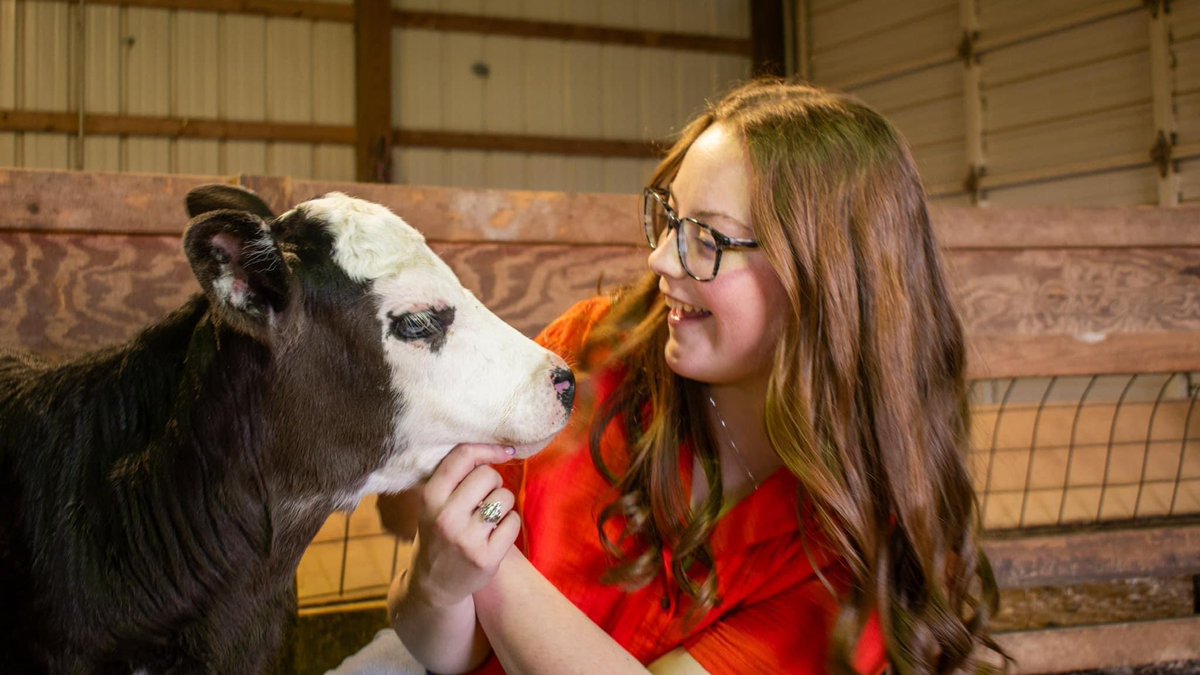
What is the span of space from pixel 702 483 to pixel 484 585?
53 cm

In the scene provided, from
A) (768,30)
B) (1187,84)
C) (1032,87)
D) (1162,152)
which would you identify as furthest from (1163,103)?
(768,30)

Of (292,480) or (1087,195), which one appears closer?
(292,480)

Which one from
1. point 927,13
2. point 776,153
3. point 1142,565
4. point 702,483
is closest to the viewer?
point 776,153

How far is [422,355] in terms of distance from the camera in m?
1.56

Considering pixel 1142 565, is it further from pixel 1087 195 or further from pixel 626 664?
pixel 1087 195

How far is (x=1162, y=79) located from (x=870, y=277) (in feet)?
21.3

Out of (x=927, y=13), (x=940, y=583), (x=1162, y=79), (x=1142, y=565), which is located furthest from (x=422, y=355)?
(x=927, y=13)

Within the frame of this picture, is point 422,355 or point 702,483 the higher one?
point 422,355

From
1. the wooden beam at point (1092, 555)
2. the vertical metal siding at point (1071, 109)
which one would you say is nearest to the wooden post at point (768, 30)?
the vertical metal siding at point (1071, 109)

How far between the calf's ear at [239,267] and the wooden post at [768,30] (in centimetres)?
954

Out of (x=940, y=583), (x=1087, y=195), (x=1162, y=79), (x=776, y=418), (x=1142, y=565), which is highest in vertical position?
(x=1162, y=79)

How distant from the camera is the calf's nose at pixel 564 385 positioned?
5.20ft

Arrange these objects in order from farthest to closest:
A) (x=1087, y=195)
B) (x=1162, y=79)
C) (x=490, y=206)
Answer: (x=1087, y=195) < (x=1162, y=79) < (x=490, y=206)

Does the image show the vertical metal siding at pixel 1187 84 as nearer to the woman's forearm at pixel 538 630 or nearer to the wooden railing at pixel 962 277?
the wooden railing at pixel 962 277
